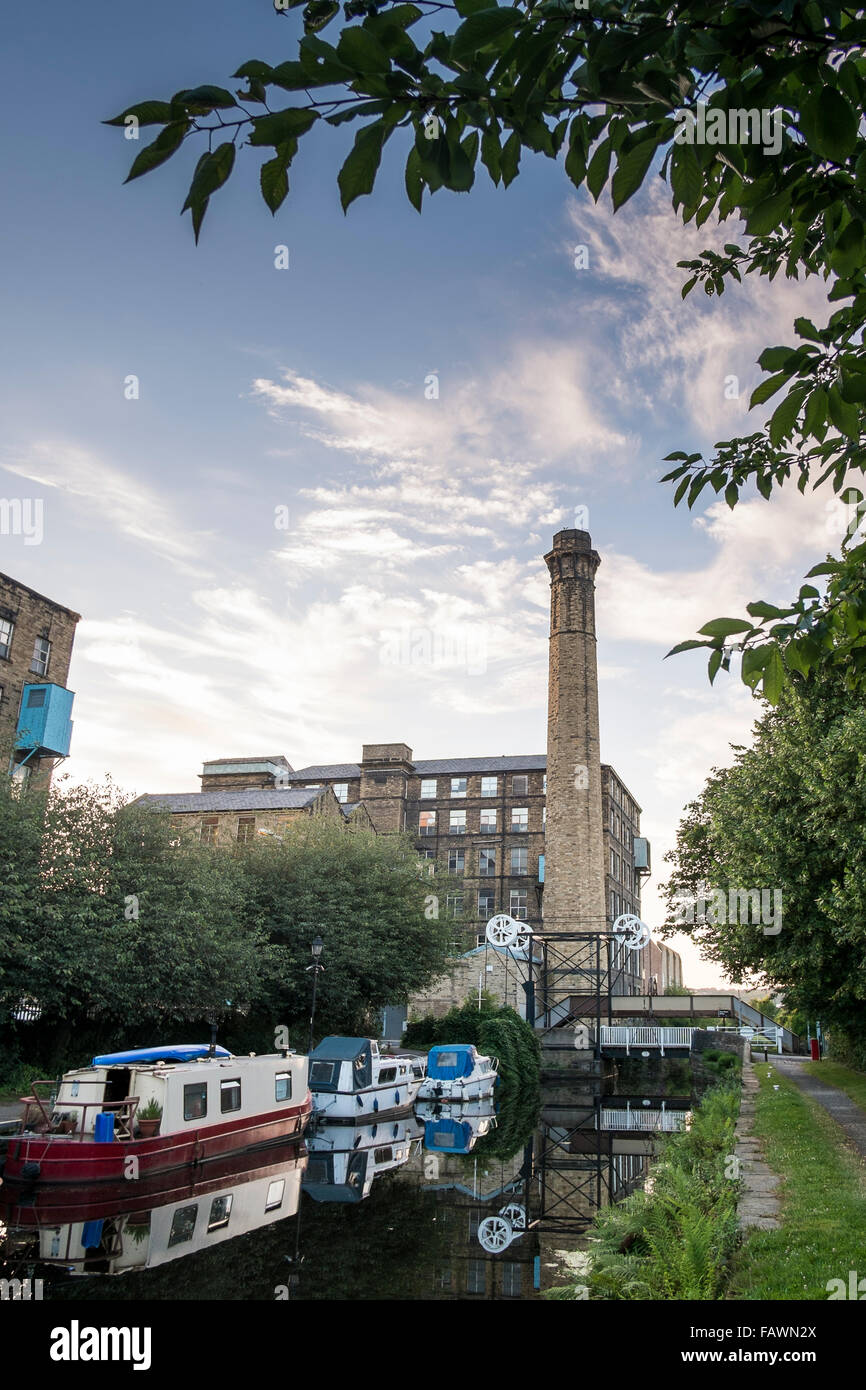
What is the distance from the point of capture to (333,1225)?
1358cm

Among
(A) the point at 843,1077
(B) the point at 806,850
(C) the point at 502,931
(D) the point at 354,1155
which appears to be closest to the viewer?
(D) the point at 354,1155

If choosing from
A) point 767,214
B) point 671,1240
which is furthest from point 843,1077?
point 767,214

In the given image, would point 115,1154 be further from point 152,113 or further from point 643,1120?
point 643,1120

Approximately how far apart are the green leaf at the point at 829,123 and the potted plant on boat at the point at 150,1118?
17.5 m

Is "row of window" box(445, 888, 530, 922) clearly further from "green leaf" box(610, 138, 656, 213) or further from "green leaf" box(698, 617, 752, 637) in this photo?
"green leaf" box(610, 138, 656, 213)

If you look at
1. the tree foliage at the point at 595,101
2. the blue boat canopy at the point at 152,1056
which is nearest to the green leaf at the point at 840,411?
the tree foliage at the point at 595,101

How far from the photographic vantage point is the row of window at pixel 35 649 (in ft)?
106

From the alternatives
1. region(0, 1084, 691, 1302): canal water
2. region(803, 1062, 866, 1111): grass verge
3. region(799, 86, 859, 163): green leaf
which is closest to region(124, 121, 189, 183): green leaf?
region(799, 86, 859, 163): green leaf

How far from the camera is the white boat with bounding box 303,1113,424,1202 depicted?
660 inches

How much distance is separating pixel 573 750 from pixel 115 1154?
130 feet

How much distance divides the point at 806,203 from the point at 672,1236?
9952 millimetres

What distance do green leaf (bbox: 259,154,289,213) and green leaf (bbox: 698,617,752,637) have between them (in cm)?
210

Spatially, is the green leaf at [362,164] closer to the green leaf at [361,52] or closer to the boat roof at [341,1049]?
the green leaf at [361,52]

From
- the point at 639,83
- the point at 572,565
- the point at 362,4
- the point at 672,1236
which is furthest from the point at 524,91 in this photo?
the point at 572,565
